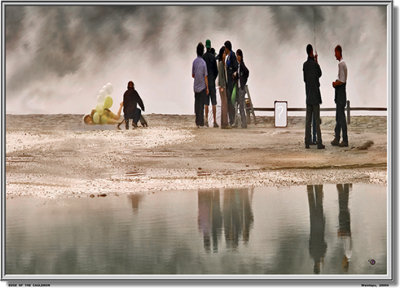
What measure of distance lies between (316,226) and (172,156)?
1.68 metres

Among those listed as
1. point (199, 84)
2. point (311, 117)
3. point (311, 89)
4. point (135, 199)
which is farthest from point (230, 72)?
point (135, 199)

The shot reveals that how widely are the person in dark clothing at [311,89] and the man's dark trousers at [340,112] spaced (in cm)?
17

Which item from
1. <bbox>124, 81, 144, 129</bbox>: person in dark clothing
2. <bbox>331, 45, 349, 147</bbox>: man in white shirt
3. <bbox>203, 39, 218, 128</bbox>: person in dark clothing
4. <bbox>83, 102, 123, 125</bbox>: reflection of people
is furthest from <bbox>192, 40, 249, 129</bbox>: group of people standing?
<bbox>331, 45, 349, 147</bbox>: man in white shirt

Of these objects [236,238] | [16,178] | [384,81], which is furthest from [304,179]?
[16,178]

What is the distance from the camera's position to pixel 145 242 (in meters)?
6.15

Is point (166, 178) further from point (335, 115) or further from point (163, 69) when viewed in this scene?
point (335, 115)

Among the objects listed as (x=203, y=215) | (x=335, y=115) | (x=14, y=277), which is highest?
(x=335, y=115)

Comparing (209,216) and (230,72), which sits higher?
(230,72)

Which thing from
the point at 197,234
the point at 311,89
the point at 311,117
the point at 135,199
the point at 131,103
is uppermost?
the point at 311,89

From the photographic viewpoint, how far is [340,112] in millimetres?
7602

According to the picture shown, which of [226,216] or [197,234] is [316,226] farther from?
[197,234]

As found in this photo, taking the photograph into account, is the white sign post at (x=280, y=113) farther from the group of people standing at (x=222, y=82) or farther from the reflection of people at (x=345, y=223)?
the reflection of people at (x=345, y=223)

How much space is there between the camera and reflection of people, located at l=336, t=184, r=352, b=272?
19.9 feet

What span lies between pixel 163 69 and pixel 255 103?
882 millimetres
